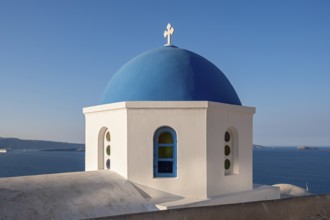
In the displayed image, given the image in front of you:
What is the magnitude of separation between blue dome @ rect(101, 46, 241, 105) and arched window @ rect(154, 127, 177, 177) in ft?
2.51

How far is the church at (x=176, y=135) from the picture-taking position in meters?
6.23

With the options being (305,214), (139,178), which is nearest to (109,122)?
(139,178)

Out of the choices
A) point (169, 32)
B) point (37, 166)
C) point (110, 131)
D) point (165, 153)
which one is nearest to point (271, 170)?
point (37, 166)

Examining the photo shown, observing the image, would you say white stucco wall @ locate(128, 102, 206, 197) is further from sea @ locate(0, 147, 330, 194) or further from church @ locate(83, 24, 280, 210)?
sea @ locate(0, 147, 330, 194)

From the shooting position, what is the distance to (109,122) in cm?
678

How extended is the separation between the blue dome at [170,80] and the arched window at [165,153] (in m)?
0.76

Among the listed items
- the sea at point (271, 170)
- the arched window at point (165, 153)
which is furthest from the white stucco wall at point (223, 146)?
the sea at point (271, 170)

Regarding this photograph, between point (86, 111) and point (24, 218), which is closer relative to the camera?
point (24, 218)

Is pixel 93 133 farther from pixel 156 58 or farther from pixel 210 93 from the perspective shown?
pixel 210 93

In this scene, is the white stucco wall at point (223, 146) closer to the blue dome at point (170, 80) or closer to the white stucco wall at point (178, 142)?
the white stucco wall at point (178, 142)

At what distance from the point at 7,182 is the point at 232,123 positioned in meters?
4.72

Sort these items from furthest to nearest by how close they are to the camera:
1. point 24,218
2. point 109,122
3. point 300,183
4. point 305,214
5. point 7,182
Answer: point 300,183, point 109,122, point 7,182, point 24,218, point 305,214

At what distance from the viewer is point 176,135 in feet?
20.7

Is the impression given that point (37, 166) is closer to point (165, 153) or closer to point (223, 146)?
point (165, 153)
